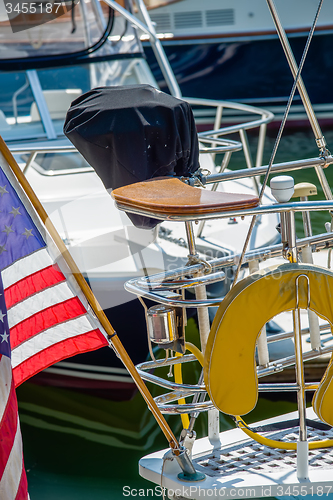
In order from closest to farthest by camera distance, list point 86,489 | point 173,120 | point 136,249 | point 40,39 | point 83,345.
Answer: point 83,345 → point 173,120 → point 86,489 → point 136,249 → point 40,39

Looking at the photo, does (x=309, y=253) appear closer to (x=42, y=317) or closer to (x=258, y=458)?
(x=258, y=458)

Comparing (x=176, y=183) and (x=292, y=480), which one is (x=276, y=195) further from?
(x=292, y=480)

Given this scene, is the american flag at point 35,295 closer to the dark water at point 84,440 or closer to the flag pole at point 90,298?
the flag pole at point 90,298

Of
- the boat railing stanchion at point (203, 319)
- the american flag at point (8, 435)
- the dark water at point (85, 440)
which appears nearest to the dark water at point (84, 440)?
the dark water at point (85, 440)

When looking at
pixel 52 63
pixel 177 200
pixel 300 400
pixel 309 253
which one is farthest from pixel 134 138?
pixel 52 63

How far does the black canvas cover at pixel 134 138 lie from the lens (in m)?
2.00

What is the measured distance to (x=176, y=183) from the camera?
176cm

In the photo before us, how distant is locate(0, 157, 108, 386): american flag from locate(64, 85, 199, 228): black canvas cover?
1.13 feet

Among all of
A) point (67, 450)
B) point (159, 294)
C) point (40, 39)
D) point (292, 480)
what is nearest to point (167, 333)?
point (159, 294)

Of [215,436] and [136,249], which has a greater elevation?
[136,249]

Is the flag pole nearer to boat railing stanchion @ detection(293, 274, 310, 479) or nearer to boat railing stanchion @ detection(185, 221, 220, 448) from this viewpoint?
boat railing stanchion @ detection(185, 221, 220, 448)

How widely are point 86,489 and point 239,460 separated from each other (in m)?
1.33

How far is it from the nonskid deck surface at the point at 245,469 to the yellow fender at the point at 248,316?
0.27 meters

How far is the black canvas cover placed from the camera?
2000mm
